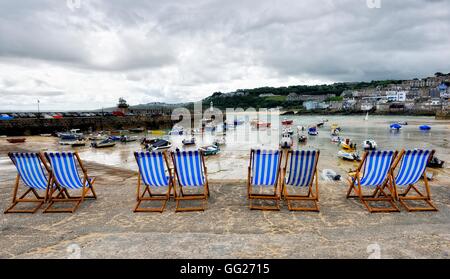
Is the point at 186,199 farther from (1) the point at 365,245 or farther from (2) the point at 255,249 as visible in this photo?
(1) the point at 365,245

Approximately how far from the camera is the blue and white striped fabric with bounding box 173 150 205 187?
15.6 feet

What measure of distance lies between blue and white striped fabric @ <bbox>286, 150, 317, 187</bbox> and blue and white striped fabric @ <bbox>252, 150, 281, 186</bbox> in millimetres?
320

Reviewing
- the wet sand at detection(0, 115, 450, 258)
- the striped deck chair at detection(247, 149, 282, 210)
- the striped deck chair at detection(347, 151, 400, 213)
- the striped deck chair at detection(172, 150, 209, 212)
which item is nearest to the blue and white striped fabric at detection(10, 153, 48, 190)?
the wet sand at detection(0, 115, 450, 258)

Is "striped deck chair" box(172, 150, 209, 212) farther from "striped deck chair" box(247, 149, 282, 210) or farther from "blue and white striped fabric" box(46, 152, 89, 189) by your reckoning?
"blue and white striped fabric" box(46, 152, 89, 189)

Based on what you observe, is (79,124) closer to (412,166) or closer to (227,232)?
(227,232)

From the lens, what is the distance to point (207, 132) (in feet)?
186

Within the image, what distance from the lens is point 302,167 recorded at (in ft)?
16.0

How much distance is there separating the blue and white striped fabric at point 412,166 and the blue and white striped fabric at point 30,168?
20.9 feet

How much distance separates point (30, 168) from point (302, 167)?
191 inches

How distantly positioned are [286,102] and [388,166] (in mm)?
190511

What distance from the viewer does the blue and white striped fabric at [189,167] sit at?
4.75 metres

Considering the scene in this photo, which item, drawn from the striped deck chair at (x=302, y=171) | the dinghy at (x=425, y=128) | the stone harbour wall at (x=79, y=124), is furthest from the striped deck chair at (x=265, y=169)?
the dinghy at (x=425, y=128)
